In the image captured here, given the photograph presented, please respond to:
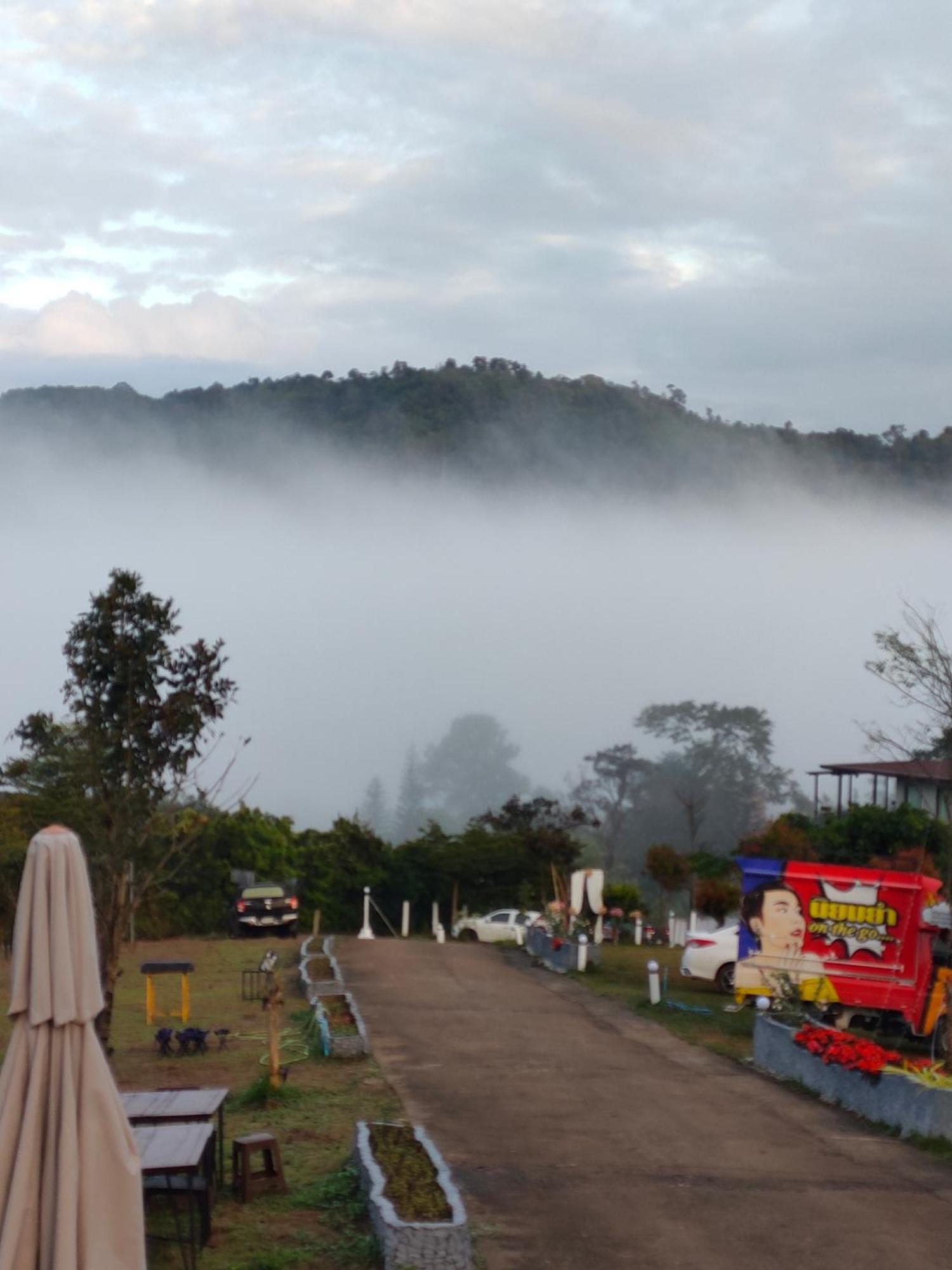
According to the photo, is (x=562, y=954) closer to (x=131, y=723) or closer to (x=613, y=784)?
(x=131, y=723)

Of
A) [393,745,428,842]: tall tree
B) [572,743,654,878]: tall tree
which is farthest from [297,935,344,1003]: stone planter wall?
[393,745,428,842]: tall tree

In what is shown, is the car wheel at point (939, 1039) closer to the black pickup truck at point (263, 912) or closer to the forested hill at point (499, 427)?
the black pickup truck at point (263, 912)

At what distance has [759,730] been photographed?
94.9 meters

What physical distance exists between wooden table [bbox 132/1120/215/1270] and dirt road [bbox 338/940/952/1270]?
5.03 feet

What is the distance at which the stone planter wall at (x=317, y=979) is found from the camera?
17.0 meters

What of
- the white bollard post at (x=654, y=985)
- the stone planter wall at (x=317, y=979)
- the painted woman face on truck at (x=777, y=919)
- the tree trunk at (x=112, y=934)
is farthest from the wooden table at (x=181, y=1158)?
the white bollard post at (x=654, y=985)

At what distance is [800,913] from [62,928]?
1254cm

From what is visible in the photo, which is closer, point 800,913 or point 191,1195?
point 191,1195

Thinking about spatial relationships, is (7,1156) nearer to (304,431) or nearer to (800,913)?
(800,913)

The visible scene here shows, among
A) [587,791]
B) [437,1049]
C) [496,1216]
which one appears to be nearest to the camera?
[496,1216]

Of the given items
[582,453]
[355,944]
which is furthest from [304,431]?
[355,944]

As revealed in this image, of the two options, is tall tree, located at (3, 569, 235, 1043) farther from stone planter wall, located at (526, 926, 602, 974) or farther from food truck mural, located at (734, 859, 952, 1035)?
stone planter wall, located at (526, 926, 602, 974)

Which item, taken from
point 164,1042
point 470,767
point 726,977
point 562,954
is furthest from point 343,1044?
point 470,767

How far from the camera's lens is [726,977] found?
20391 millimetres
